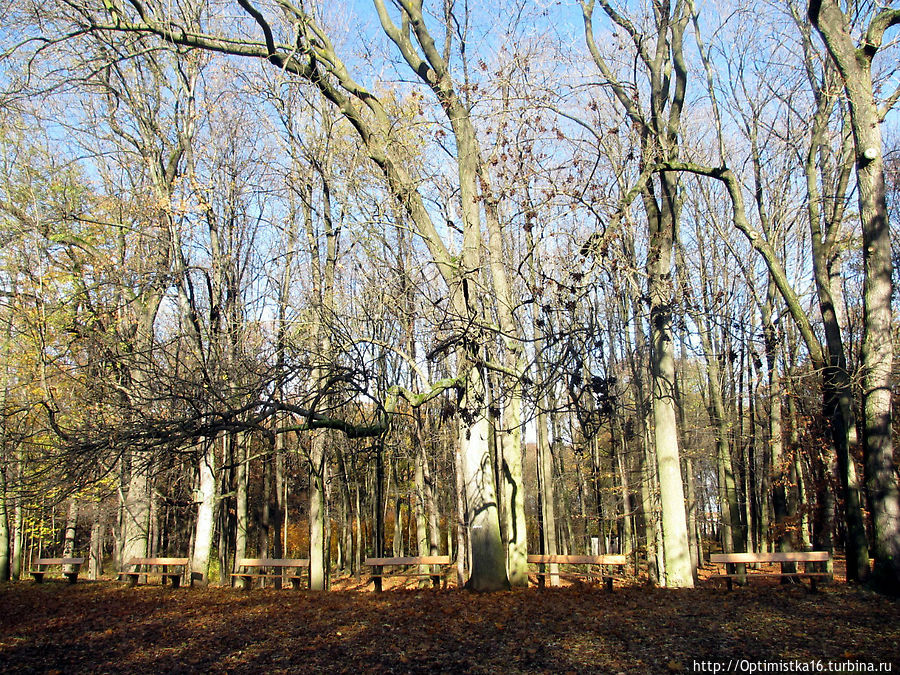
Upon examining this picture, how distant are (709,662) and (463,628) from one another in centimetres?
266

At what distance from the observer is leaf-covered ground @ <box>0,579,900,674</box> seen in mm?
5312

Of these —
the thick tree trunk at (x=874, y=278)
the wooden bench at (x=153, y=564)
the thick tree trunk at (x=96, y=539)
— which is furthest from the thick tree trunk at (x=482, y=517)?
the thick tree trunk at (x=96, y=539)

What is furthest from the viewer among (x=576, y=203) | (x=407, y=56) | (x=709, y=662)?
(x=407, y=56)

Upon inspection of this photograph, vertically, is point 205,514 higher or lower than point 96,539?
higher

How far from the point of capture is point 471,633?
6430 millimetres

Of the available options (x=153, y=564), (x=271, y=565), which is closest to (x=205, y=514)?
(x=153, y=564)

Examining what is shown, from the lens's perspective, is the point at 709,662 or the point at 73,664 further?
the point at 73,664

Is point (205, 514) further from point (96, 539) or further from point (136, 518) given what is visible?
point (96, 539)

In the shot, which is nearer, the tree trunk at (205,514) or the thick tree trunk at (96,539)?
the tree trunk at (205,514)

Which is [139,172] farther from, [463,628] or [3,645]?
[463,628]

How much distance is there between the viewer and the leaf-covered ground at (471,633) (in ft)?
17.4

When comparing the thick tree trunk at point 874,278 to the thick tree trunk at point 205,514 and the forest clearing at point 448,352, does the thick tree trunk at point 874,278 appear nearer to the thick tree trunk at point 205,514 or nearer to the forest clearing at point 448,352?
the forest clearing at point 448,352

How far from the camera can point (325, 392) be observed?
22.0ft

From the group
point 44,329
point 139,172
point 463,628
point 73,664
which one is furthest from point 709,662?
point 139,172
